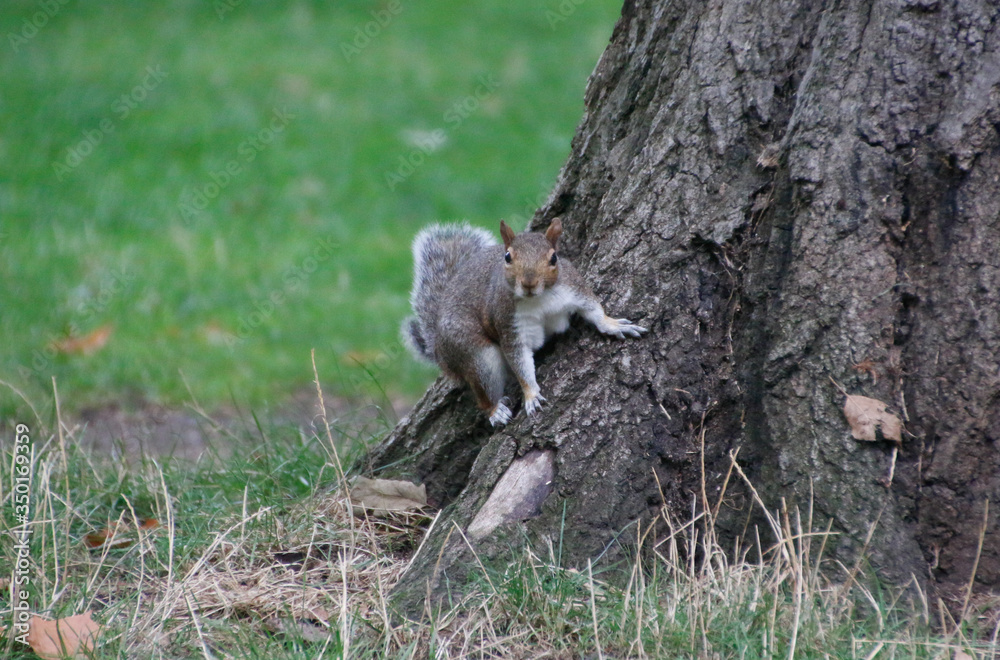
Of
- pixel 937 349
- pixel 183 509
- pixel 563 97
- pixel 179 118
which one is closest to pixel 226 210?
pixel 179 118

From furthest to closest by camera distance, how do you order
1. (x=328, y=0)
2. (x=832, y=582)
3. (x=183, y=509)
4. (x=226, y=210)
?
(x=328, y=0)
(x=226, y=210)
(x=183, y=509)
(x=832, y=582)

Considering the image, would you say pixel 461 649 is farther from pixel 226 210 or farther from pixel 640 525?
pixel 226 210

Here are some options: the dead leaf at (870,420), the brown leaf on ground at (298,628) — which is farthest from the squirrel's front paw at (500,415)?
the dead leaf at (870,420)

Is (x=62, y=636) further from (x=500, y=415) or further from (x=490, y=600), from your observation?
(x=500, y=415)

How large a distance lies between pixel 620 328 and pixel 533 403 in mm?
260

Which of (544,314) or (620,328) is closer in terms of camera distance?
(620,328)

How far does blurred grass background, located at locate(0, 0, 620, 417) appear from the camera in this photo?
14.6 feet

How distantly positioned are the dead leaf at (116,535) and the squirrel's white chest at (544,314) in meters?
0.98

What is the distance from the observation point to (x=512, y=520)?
6.66 ft

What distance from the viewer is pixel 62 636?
1809mm

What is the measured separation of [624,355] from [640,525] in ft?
1.21

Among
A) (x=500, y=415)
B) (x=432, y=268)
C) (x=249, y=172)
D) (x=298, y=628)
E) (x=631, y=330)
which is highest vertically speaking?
(x=249, y=172)

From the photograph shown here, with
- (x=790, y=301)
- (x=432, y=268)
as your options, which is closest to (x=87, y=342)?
(x=432, y=268)

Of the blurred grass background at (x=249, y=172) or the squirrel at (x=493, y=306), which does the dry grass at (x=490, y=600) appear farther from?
the blurred grass background at (x=249, y=172)
